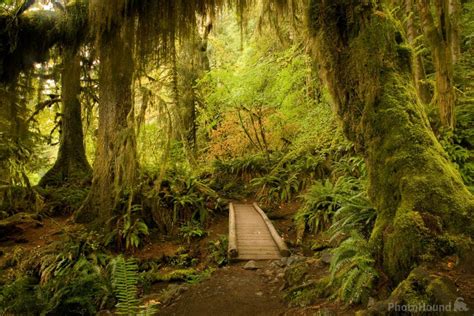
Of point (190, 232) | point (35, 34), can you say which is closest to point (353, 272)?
point (190, 232)

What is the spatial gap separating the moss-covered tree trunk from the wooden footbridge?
11.7ft

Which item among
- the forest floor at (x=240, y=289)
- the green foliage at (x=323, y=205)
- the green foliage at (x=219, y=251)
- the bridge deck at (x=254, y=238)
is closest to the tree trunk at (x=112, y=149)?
the forest floor at (x=240, y=289)

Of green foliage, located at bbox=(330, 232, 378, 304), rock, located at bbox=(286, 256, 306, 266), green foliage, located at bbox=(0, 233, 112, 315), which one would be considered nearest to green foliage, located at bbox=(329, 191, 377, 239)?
green foliage, located at bbox=(330, 232, 378, 304)

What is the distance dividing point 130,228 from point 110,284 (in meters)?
2.61

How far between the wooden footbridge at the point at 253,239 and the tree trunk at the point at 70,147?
17.3 ft

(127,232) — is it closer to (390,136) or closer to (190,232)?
(190,232)

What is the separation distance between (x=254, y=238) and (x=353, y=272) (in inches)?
185

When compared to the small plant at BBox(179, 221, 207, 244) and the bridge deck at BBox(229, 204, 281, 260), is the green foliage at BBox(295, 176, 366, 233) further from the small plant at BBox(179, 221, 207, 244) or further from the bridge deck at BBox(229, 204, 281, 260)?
the small plant at BBox(179, 221, 207, 244)

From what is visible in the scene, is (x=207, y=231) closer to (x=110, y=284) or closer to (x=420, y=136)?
(x=110, y=284)

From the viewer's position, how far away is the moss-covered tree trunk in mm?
2996

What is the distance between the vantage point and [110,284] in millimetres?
5789

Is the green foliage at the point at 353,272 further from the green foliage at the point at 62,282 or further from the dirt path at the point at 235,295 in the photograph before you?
the green foliage at the point at 62,282

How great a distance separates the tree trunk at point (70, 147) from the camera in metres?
10.4

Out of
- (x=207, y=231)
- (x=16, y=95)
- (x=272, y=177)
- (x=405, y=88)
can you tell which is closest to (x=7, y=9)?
(x=16, y=95)
